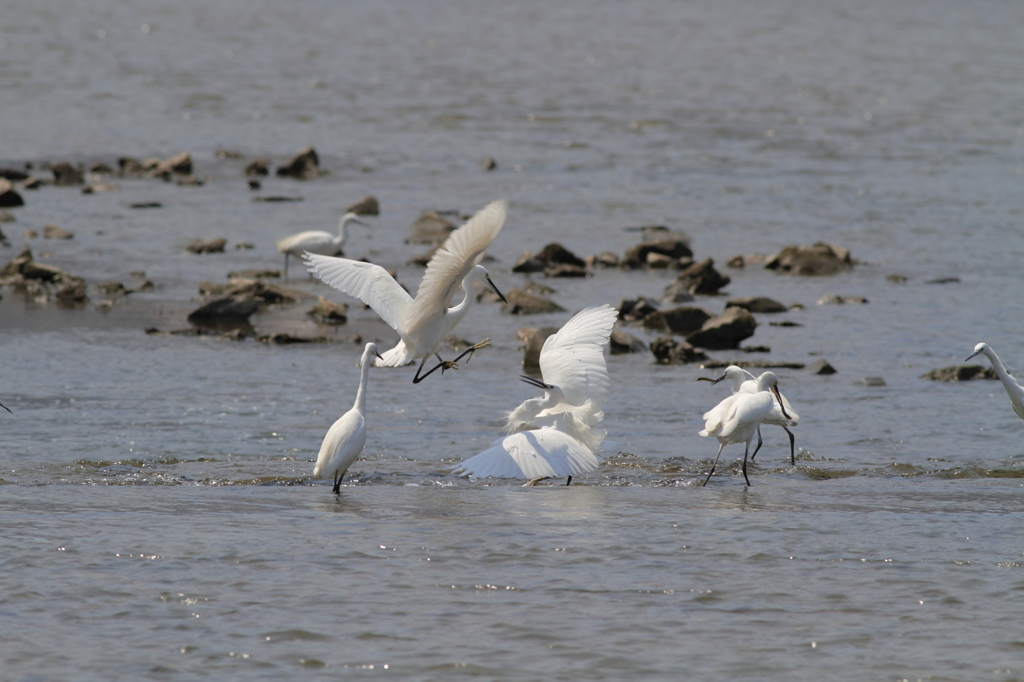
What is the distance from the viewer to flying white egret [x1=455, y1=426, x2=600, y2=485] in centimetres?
755

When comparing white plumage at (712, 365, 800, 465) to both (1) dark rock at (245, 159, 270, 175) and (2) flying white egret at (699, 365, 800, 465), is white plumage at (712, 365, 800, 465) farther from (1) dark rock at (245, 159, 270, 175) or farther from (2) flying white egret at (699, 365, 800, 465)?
(1) dark rock at (245, 159, 270, 175)

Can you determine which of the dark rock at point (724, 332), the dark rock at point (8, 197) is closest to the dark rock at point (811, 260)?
the dark rock at point (724, 332)

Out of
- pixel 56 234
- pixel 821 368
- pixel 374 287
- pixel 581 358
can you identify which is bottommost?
pixel 56 234

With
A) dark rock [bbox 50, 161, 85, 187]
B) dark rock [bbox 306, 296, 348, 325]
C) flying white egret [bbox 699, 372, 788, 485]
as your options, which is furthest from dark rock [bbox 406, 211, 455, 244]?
flying white egret [bbox 699, 372, 788, 485]

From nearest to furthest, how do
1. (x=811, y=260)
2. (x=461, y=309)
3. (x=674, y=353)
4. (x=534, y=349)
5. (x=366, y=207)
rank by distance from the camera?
(x=461, y=309)
(x=534, y=349)
(x=674, y=353)
(x=811, y=260)
(x=366, y=207)

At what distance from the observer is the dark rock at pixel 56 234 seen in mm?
16953

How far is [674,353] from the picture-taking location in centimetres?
1188

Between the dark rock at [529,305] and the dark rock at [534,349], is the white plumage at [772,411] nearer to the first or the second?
the dark rock at [534,349]

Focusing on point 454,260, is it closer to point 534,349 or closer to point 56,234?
point 534,349

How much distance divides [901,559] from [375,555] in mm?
2601

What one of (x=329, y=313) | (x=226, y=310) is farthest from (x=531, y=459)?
(x=226, y=310)

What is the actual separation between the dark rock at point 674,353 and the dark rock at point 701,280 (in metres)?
3.06

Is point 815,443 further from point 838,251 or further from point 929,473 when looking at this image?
point 838,251

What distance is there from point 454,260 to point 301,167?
53.0 feet
